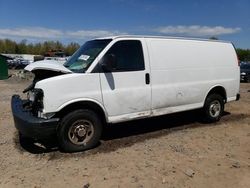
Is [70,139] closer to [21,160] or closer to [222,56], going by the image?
[21,160]

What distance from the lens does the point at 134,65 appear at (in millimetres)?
6586

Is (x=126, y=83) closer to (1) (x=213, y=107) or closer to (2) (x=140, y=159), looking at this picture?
(2) (x=140, y=159)

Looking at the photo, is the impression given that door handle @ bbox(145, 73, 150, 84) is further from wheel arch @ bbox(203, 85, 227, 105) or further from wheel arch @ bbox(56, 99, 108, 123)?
wheel arch @ bbox(203, 85, 227, 105)

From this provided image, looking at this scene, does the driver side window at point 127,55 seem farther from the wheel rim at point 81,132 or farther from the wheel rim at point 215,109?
the wheel rim at point 215,109

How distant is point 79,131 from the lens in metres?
6.02

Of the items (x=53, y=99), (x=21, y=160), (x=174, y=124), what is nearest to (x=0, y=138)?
(x=21, y=160)

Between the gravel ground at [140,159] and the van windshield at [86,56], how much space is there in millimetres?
1538

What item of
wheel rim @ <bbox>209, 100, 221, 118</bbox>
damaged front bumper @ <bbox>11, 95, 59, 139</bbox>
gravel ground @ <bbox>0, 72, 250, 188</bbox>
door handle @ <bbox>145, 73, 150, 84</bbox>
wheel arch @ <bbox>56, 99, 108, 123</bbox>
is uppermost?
door handle @ <bbox>145, 73, 150, 84</bbox>

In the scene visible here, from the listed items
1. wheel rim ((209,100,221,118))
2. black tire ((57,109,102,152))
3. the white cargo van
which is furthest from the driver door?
wheel rim ((209,100,221,118))

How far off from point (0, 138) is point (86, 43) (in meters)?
2.70

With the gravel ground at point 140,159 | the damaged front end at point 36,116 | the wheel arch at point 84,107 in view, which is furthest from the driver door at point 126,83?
the damaged front end at point 36,116

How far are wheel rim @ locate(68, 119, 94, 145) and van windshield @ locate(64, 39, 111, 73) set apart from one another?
0.96 m

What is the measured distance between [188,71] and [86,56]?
2.41 meters

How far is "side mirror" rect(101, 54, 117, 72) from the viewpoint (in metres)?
6.11
